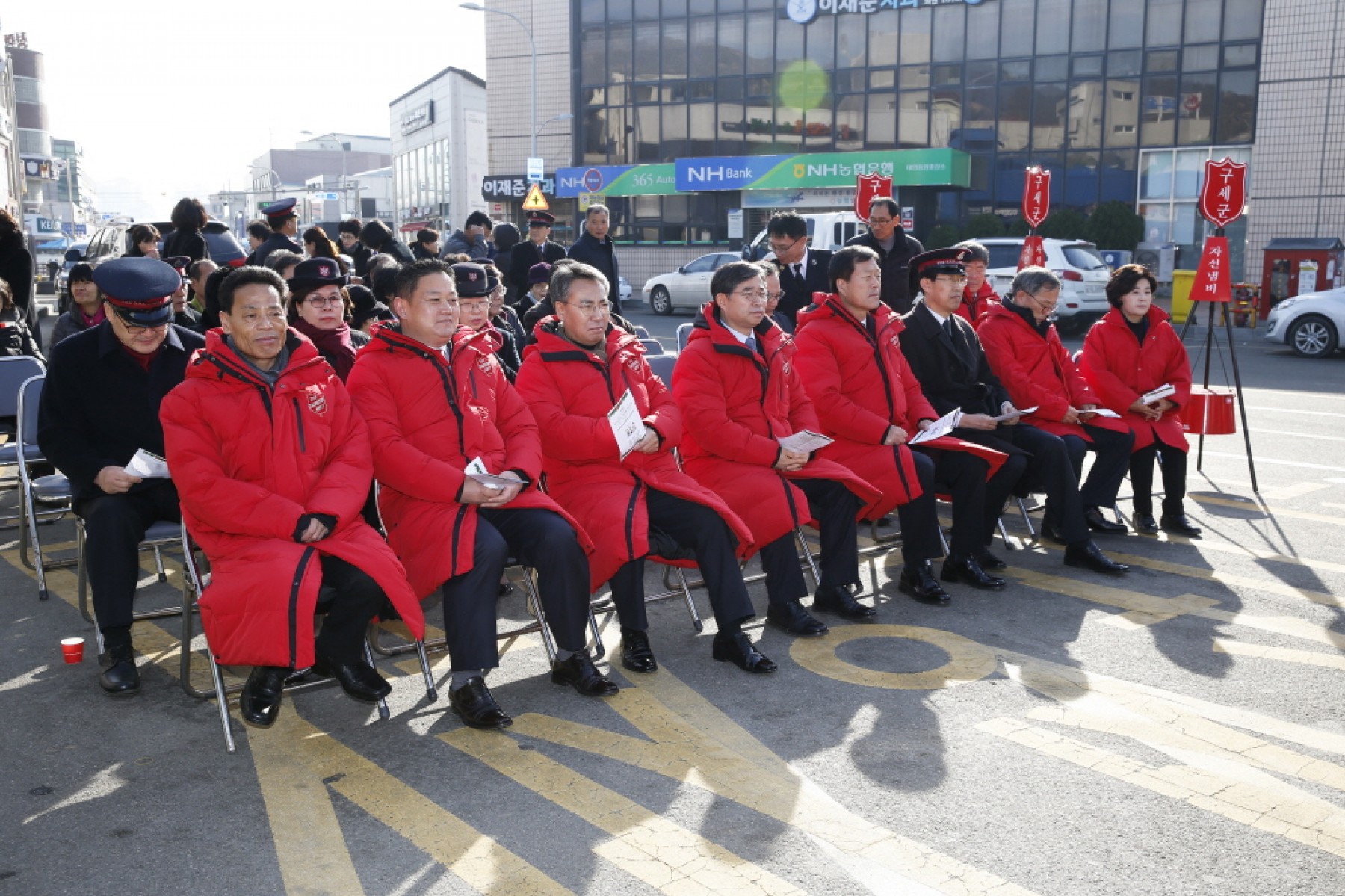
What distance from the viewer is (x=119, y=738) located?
423cm

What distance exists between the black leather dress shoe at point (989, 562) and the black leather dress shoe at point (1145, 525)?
4.47 ft

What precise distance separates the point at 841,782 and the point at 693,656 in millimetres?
1381

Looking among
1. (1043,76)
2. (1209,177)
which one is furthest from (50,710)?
(1043,76)

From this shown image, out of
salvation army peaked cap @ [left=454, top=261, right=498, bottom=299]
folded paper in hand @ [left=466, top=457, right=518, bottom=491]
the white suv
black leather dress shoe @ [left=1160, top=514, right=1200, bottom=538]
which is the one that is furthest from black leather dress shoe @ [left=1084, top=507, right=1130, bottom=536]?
the white suv

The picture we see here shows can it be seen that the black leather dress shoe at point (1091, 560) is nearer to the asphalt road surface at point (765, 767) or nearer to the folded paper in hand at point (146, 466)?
the asphalt road surface at point (765, 767)

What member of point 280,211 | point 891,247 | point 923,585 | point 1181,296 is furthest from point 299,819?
point 1181,296

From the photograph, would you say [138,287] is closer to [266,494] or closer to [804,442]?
[266,494]

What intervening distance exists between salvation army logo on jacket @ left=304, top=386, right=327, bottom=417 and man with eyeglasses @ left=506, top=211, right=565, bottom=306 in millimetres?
5661

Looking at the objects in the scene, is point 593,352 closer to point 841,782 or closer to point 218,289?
point 218,289

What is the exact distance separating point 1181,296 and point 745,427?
18512 millimetres

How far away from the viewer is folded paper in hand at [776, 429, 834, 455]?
208 inches

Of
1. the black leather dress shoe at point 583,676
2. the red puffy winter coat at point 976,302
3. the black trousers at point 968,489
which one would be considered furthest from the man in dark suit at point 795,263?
the black leather dress shoe at point 583,676

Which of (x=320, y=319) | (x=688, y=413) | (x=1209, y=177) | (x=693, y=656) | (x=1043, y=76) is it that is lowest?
(x=693, y=656)

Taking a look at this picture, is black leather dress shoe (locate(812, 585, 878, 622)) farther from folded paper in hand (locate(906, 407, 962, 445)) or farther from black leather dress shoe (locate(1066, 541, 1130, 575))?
black leather dress shoe (locate(1066, 541, 1130, 575))
